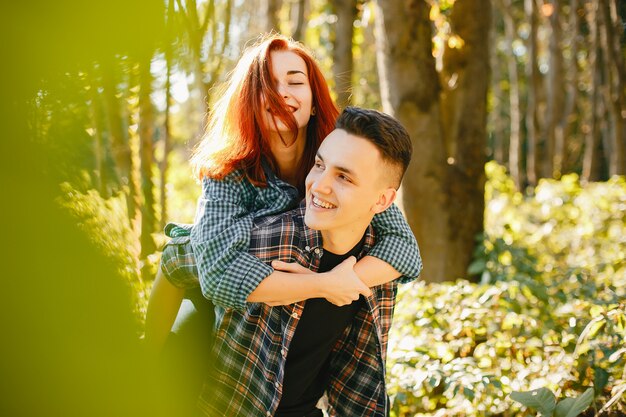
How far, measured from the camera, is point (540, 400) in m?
2.82

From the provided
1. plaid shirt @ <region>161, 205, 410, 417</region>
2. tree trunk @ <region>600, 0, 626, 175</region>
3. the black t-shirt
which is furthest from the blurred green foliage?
tree trunk @ <region>600, 0, 626, 175</region>

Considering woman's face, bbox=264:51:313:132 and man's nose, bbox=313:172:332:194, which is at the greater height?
woman's face, bbox=264:51:313:132

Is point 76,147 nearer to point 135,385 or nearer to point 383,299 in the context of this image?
point 135,385

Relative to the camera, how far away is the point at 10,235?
88 cm

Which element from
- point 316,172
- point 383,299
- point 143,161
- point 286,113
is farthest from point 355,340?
point 143,161

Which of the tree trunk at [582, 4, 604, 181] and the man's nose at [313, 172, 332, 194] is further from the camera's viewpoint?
the tree trunk at [582, 4, 604, 181]

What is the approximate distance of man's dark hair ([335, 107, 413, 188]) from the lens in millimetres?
2230

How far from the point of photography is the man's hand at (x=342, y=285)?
214 cm

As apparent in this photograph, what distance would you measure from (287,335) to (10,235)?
57.0 inches

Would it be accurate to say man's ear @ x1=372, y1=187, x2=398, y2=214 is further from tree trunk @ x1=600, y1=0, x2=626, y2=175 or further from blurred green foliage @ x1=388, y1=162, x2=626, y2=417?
tree trunk @ x1=600, y1=0, x2=626, y2=175

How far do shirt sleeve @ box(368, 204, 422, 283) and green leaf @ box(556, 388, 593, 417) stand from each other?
3.09 ft

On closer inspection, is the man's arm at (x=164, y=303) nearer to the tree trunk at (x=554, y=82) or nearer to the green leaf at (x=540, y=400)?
the green leaf at (x=540, y=400)

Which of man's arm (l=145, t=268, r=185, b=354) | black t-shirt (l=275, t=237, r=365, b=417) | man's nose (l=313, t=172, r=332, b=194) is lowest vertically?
black t-shirt (l=275, t=237, r=365, b=417)

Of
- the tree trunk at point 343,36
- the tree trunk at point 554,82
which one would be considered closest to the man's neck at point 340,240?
the tree trunk at point 343,36
